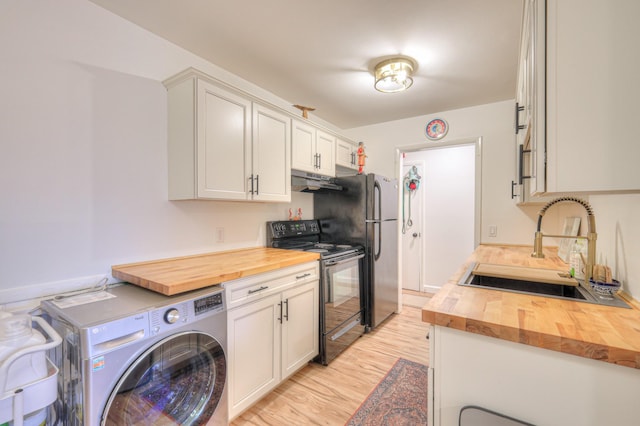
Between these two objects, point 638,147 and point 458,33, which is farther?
point 458,33

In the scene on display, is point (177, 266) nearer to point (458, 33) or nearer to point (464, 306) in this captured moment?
point (464, 306)

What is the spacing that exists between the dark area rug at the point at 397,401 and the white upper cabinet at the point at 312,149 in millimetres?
1920

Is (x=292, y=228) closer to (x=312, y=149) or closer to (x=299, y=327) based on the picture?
(x=312, y=149)

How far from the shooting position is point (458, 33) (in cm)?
189

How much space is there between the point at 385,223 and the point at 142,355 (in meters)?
2.52

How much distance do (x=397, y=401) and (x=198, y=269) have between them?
5.18ft

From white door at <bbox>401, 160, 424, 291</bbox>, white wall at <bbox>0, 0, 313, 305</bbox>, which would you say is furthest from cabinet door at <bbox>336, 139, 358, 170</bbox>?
white wall at <bbox>0, 0, 313, 305</bbox>

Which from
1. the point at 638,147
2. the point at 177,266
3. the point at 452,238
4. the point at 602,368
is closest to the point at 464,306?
the point at 602,368

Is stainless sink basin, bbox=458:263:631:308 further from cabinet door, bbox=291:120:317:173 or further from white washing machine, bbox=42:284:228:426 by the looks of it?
cabinet door, bbox=291:120:317:173

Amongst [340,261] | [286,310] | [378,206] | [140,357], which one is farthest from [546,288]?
[140,357]

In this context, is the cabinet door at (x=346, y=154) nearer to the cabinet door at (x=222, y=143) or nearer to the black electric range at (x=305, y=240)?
the black electric range at (x=305, y=240)

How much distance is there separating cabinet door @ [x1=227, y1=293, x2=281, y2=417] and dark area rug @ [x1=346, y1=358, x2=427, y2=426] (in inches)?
23.4

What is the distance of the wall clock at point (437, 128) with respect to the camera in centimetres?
335

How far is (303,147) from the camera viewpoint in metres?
2.75
